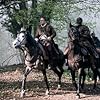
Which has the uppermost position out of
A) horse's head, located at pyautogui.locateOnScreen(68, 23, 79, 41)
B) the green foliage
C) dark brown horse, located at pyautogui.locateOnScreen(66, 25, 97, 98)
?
the green foliage

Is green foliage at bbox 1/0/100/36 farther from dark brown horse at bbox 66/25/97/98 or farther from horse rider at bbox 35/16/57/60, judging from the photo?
dark brown horse at bbox 66/25/97/98

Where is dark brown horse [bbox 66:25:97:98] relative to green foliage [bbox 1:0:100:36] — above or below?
below

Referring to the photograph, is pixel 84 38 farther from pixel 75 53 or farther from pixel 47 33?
pixel 47 33

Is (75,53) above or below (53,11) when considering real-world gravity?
below

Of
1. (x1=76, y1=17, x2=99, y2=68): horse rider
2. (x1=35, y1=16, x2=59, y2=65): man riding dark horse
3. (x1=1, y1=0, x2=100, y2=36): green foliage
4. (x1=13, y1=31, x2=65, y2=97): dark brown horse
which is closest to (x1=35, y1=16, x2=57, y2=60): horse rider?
(x1=35, y1=16, x2=59, y2=65): man riding dark horse

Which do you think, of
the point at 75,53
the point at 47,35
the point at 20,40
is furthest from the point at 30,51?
the point at 75,53

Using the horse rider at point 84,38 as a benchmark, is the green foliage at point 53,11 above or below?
above

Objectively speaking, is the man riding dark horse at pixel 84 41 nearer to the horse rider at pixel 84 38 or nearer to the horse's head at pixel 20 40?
the horse rider at pixel 84 38

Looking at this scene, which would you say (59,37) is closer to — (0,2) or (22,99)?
(0,2)

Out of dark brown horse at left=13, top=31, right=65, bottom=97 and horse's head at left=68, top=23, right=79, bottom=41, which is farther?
horse's head at left=68, top=23, right=79, bottom=41

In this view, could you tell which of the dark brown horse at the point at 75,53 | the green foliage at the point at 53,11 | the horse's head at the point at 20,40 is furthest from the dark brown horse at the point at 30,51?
the green foliage at the point at 53,11

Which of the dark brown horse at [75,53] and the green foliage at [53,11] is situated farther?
the green foliage at [53,11]

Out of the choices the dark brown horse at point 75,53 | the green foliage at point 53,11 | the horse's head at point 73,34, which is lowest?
the dark brown horse at point 75,53

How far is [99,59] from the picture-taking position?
60.3 feet
